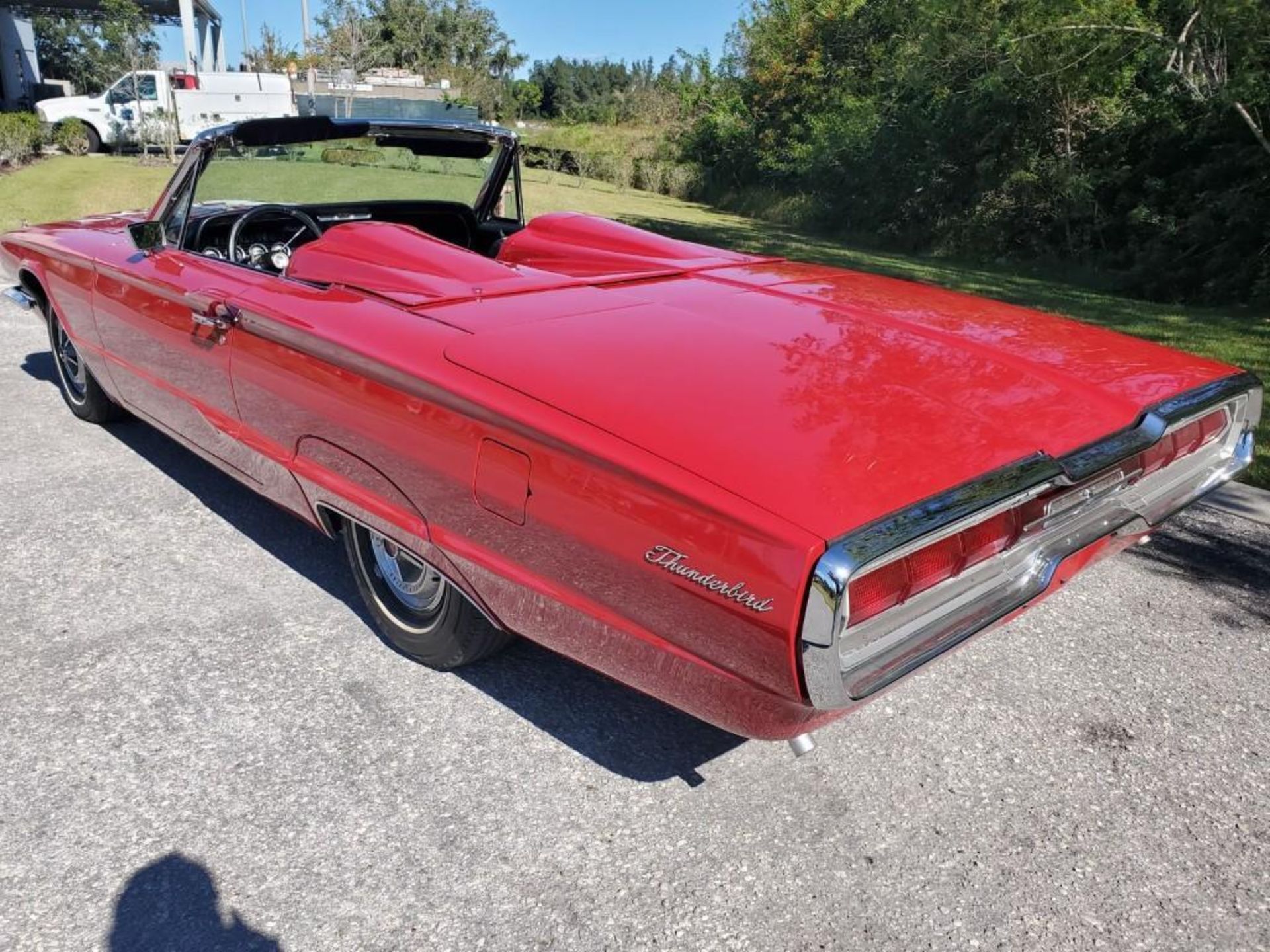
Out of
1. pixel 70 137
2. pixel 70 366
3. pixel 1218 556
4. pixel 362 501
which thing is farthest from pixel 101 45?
pixel 1218 556

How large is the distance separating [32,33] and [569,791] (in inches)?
1489

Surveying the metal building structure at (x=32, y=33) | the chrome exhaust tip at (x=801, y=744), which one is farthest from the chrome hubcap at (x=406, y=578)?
the metal building structure at (x=32, y=33)

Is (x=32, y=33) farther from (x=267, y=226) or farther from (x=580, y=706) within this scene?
(x=580, y=706)

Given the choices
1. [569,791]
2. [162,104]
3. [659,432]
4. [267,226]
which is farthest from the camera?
[162,104]

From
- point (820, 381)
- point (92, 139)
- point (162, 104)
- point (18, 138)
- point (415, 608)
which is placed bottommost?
point (92, 139)

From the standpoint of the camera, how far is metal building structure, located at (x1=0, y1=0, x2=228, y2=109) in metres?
23.0

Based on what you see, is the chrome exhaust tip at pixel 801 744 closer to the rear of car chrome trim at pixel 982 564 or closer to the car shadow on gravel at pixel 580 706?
the rear of car chrome trim at pixel 982 564

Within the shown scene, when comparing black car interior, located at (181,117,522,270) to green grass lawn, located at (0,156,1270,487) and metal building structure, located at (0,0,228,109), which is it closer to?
green grass lawn, located at (0,156,1270,487)

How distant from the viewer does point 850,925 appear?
1858 mm

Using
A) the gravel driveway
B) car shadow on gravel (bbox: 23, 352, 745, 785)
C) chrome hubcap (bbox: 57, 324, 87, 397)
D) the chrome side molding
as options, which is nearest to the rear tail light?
the gravel driveway

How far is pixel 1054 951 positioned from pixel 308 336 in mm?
2169

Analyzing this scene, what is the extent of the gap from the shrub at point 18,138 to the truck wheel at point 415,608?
55.4 feet

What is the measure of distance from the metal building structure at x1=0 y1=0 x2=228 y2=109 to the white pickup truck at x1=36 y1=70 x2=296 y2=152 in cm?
380

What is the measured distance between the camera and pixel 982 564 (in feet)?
6.18
